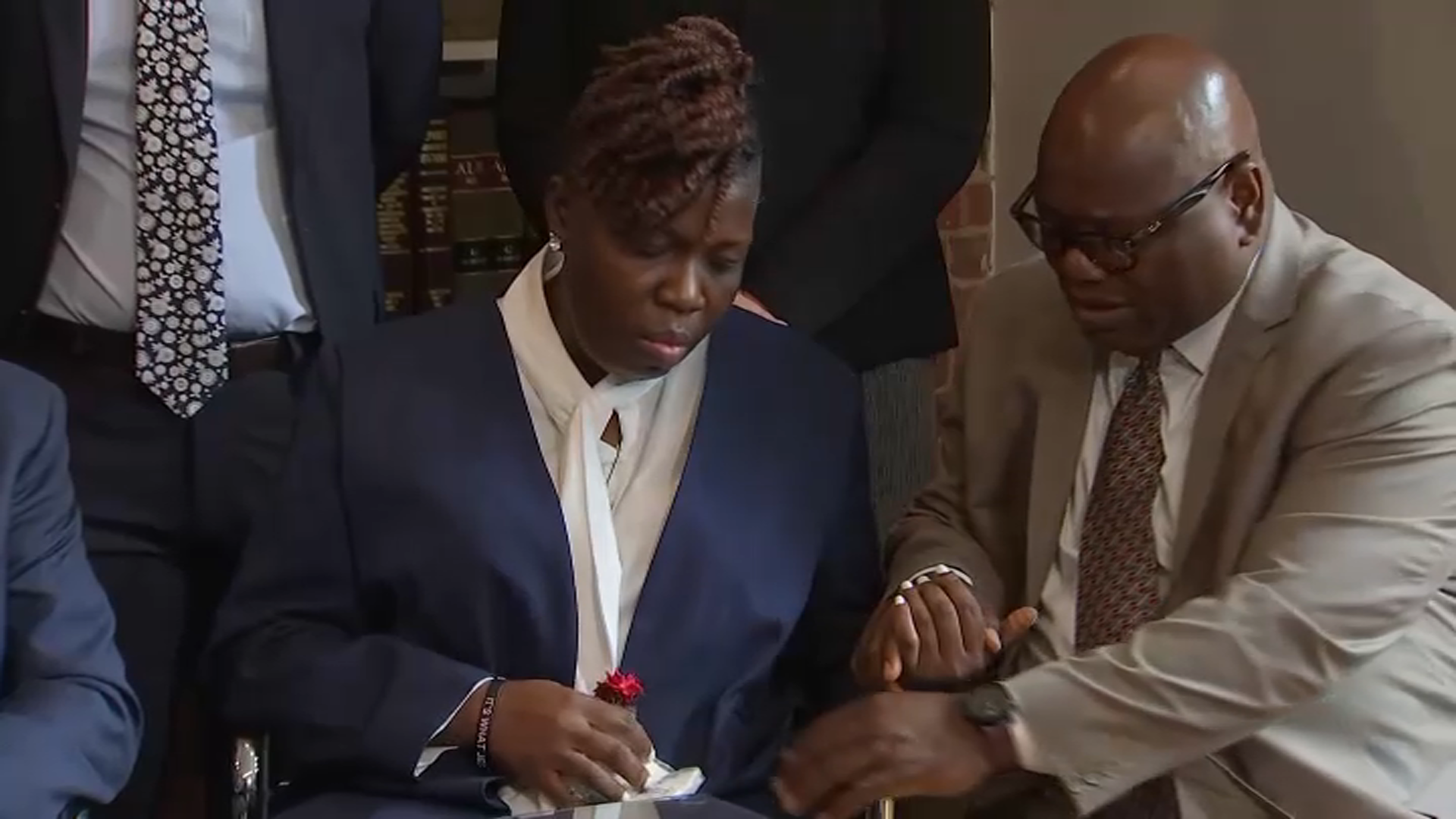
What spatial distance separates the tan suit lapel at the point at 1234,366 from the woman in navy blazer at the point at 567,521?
39 cm

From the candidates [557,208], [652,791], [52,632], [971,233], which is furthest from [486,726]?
[971,233]

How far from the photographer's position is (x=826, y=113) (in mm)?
2326

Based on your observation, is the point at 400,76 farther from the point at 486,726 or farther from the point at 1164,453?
the point at 1164,453

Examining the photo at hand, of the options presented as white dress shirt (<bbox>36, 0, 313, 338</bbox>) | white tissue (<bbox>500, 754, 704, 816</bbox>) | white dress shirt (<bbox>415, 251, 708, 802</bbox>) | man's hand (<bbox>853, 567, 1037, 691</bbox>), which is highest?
white dress shirt (<bbox>36, 0, 313, 338</bbox>)

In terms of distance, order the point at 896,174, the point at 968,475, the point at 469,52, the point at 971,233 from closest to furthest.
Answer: the point at 968,475 < the point at 896,174 < the point at 469,52 < the point at 971,233

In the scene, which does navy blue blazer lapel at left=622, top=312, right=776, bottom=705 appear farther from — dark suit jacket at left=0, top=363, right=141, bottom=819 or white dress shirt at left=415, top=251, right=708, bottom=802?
dark suit jacket at left=0, top=363, right=141, bottom=819

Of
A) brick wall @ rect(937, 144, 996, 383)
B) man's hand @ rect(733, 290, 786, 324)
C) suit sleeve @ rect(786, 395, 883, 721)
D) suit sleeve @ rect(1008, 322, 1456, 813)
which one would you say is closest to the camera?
suit sleeve @ rect(1008, 322, 1456, 813)

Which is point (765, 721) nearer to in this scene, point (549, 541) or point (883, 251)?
point (549, 541)

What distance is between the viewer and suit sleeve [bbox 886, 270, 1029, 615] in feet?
6.63

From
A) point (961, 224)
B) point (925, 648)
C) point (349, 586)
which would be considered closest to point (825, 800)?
point (925, 648)

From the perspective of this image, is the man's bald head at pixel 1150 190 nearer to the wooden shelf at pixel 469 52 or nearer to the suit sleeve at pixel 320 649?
the suit sleeve at pixel 320 649

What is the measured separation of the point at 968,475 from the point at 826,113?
1.67 ft

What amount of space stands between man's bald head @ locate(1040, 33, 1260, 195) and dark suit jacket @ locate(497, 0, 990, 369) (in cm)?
Answer: 46

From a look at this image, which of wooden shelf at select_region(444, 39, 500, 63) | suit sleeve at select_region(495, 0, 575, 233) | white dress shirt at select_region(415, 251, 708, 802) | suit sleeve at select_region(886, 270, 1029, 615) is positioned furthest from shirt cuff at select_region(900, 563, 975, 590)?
wooden shelf at select_region(444, 39, 500, 63)
